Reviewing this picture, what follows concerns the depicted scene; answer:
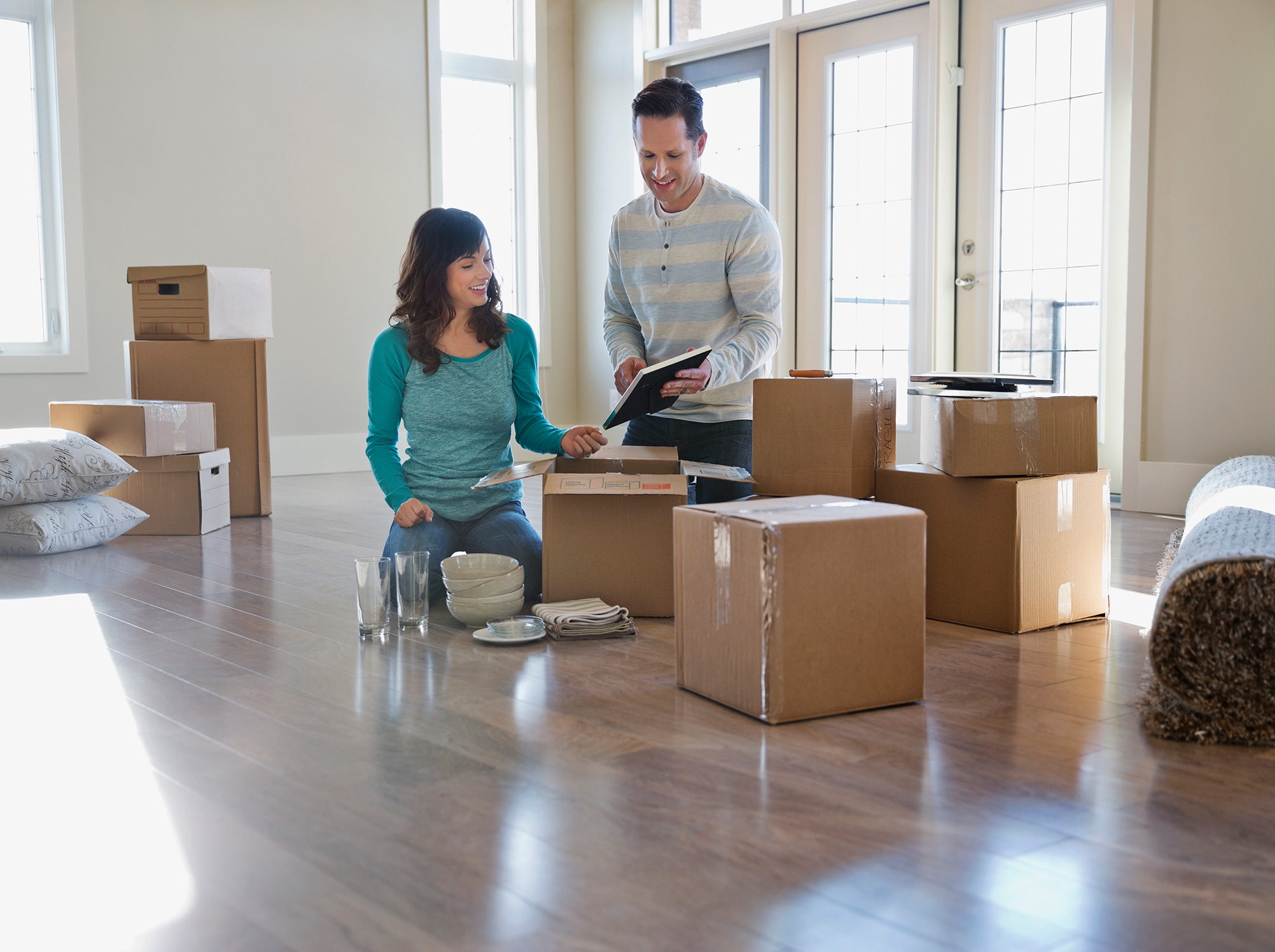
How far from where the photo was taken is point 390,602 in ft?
8.52

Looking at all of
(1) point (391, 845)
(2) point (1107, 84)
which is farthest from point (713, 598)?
(2) point (1107, 84)

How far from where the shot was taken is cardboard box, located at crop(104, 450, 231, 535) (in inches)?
153

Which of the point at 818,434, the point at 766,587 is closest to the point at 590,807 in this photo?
the point at 766,587

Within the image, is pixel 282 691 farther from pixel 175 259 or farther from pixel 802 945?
pixel 175 259

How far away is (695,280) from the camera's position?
9.07ft

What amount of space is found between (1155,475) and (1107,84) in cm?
146

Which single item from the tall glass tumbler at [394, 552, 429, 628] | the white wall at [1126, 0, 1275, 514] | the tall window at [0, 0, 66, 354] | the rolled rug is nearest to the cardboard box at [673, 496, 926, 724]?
the rolled rug

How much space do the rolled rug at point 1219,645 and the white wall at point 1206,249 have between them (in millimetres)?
2508

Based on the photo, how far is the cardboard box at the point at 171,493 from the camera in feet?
12.8

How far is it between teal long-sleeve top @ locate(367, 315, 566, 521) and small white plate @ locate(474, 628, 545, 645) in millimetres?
464

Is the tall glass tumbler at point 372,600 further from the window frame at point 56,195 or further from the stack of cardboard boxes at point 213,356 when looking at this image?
the window frame at point 56,195

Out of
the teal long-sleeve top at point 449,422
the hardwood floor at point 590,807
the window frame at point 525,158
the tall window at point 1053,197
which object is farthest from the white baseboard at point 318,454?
the hardwood floor at point 590,807

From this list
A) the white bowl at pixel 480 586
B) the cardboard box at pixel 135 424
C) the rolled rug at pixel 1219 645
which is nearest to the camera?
the rolled rug at pixel 1219 645

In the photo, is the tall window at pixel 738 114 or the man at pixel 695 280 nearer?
the man at pixel 695 280
